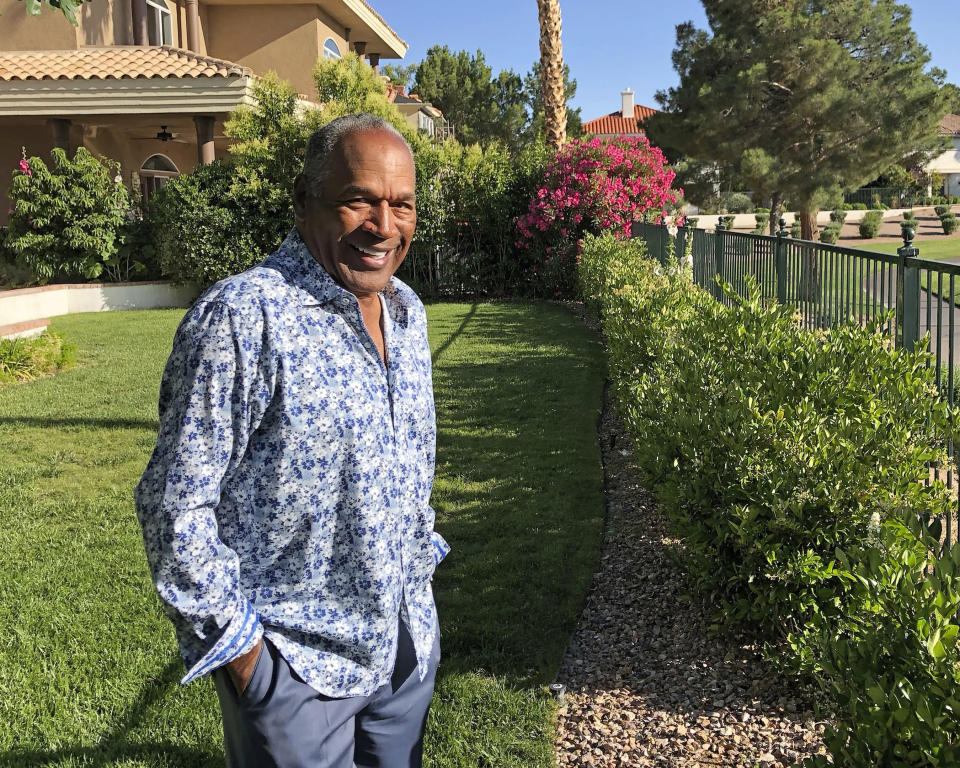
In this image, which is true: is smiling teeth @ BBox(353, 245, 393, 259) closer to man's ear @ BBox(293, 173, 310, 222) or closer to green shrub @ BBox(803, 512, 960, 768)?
man's ear @ BBox(293, 173, 310, 222)

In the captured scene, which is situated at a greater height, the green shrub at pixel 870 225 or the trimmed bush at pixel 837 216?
the trimmed bush at pixel 837 216

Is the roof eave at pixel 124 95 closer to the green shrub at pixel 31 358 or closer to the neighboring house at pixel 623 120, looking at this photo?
the green shrub at pixel 31 358

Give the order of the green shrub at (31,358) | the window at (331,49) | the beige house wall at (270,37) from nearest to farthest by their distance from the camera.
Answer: the green shrub at (31,358), the beige house wall at (270,37), the window at (331,49)

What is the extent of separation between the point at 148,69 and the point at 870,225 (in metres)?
31.2

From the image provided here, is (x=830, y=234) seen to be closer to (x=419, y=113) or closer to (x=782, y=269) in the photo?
(x=419, y=113)

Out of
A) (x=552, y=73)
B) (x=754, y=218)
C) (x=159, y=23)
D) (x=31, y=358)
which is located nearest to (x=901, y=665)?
(x=31, y=358)

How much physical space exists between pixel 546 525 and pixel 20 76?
54.0ft

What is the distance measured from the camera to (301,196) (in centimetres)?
188

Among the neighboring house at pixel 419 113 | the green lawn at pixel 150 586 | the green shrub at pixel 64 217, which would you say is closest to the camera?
the green lawn at pixel 150 586

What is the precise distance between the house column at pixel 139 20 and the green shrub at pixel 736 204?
40.2 meters

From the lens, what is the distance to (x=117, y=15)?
19.3 m

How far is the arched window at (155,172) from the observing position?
21422 millimetres

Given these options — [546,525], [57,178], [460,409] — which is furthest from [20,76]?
[546,525]

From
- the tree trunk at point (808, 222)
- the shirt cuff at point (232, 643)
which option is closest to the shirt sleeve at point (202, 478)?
the shirt cuff at point (232, 643)
